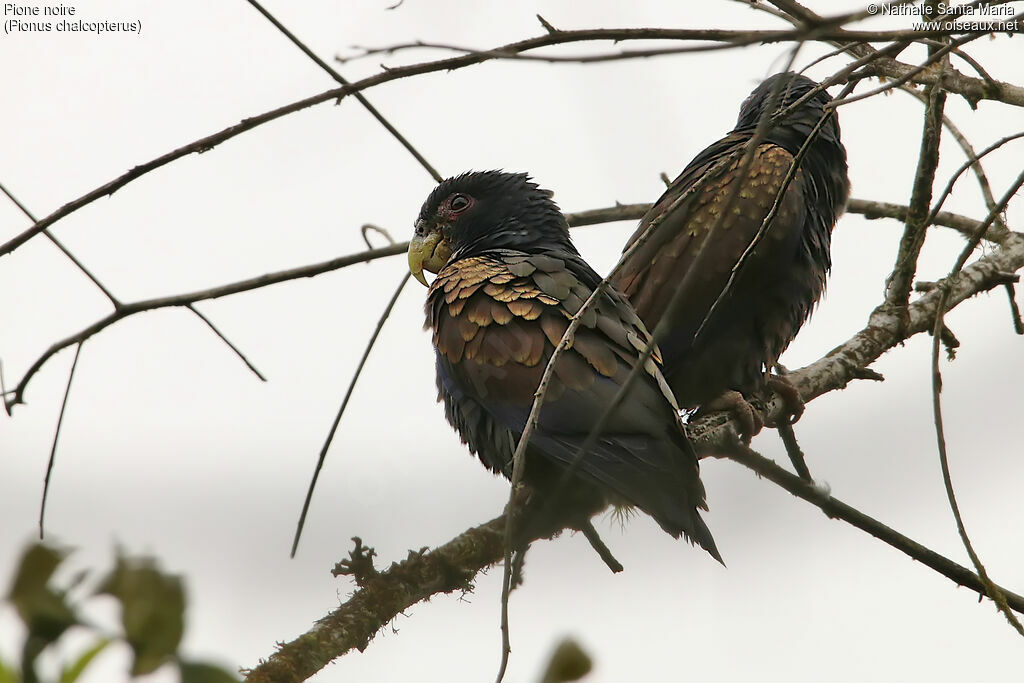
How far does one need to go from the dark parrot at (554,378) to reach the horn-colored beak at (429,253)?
23cm

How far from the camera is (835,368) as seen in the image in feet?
13.3

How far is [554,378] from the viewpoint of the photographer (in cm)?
321

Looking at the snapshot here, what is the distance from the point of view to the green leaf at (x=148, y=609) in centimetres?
61

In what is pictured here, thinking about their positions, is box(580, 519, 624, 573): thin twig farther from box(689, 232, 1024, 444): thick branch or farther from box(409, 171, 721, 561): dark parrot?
box(689, 232, 1024, 444): thick branch

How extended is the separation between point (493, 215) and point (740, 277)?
1104mm

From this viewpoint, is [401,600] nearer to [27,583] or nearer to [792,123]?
[27,583]

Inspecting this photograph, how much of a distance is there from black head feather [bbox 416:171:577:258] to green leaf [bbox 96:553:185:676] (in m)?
3.49

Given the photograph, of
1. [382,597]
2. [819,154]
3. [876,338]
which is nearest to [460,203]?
[819,154]

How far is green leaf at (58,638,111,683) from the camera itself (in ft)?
2.13

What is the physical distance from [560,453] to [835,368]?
154cm

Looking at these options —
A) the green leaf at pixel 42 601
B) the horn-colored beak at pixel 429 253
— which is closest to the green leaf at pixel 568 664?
the green leaf at pixel 42 601

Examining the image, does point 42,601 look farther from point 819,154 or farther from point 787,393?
point 819,154

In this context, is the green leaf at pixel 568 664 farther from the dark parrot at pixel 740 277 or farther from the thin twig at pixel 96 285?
the dark parrot at pixel 740 277

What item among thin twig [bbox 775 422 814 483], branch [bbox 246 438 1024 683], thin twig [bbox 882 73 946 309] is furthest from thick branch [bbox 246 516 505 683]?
thin twig [bbox 882 73 946 309]
